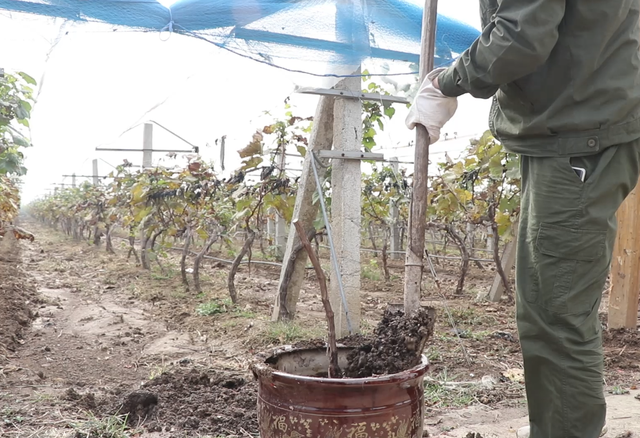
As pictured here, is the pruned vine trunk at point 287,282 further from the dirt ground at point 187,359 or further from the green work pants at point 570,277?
the green work pants at point 570,277

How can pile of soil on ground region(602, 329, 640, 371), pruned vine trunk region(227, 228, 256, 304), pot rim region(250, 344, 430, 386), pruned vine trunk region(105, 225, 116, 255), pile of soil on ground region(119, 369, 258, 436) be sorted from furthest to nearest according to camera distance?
1. pruned vine trunk region(105, 225, 116, 255)
2. pruned vine trunk region(227, 228, 256, 304)
3. pile of soil on ground region(602, 329, 640, 371)
4. pile of soil on ground region(119, 369, 258, 436)
5. pot rim region(250, 344, 430, 386)

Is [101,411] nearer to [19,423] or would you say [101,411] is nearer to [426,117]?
[19,423]

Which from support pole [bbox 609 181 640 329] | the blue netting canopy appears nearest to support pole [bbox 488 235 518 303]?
support pole [bbox 609 181 640 329]

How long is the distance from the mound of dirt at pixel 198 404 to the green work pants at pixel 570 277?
1.32 metres

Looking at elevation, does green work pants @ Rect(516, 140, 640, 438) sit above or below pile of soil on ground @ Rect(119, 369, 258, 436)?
above

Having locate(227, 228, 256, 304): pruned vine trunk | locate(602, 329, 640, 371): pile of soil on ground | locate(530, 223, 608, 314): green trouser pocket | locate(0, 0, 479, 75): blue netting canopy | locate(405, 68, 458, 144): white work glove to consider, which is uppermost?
locate(0, 0, 479, 75): blue netting canopy

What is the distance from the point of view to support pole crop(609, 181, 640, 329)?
4422 mm

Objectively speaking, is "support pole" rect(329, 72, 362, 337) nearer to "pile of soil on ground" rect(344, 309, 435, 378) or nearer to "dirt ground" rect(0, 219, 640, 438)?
"dirt ground" rect(0, 219, 640, 438)

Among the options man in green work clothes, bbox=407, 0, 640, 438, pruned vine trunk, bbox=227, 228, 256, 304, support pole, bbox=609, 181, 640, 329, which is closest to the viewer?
man in green work clothes, bbox=407, 0, 640, 438

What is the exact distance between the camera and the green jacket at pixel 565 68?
1.64 meters

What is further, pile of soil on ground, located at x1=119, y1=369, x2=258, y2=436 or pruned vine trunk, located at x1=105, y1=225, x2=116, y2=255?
pruned vine trunk, located at x1=105, y1=225, x2=116, y2=255

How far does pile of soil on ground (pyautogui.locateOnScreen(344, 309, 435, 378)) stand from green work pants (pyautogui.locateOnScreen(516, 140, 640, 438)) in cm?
33

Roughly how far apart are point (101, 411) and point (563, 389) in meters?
2.16

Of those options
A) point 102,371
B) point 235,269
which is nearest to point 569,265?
point 102,371
